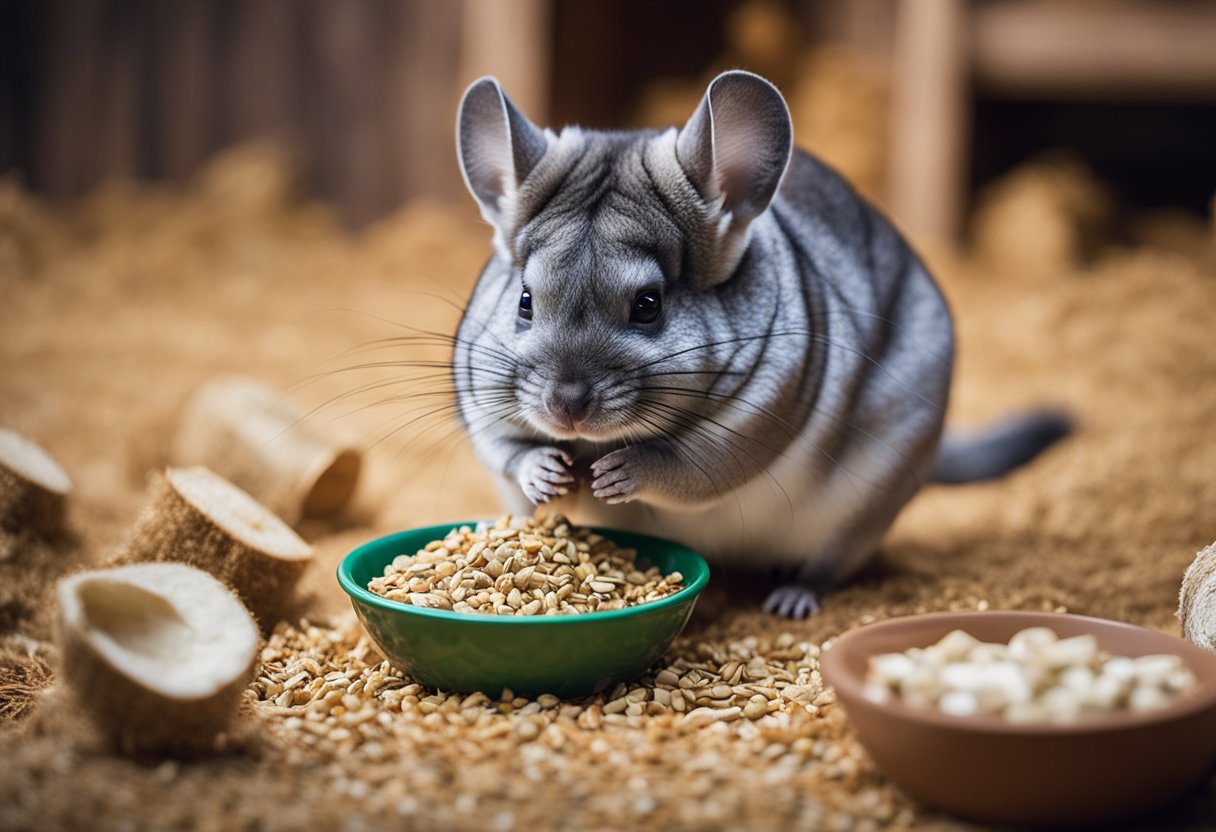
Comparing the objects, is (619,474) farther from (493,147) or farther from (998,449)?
(998,449)

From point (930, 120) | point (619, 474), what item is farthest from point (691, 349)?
point (930, 120)

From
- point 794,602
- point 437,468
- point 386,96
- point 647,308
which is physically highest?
point 386,96

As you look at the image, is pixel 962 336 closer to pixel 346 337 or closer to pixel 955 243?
pixel 955 243

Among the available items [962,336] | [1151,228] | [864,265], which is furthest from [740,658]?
[1151,228]

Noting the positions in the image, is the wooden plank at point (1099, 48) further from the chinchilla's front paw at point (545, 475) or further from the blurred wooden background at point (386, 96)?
the chinchilla's front paw at point (545, 475)

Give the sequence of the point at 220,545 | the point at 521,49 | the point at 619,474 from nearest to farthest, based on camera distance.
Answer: the point at 619,474 → the point at 220,545 → the point at 521,49

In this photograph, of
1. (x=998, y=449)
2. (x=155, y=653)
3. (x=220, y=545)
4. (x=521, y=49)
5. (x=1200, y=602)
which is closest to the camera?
(x=155, y=653)
